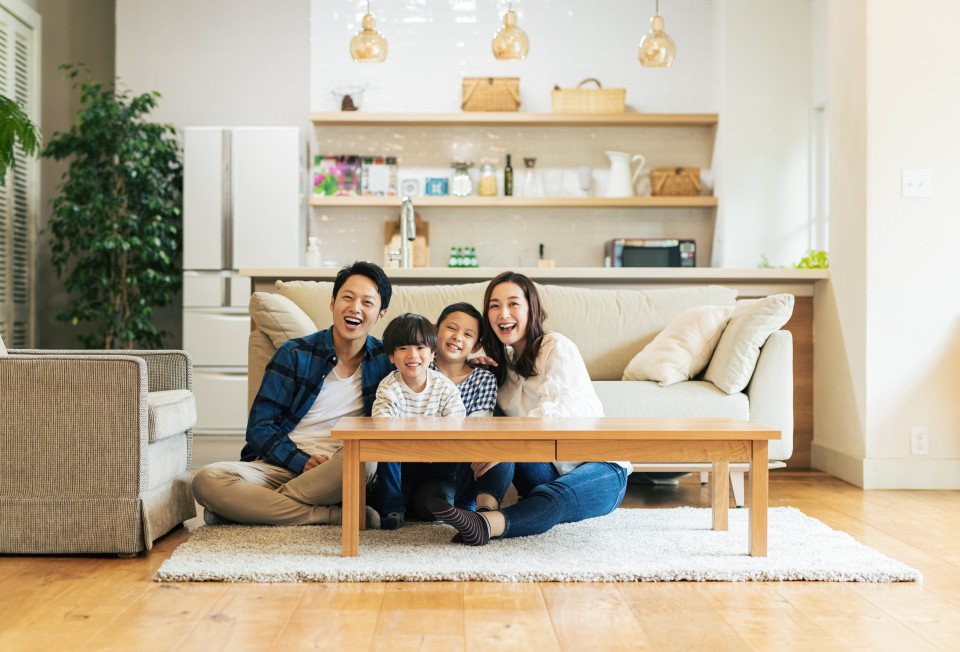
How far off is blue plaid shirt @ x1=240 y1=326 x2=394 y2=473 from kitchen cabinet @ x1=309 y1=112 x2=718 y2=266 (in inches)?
139

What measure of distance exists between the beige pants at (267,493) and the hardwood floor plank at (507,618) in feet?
2.16

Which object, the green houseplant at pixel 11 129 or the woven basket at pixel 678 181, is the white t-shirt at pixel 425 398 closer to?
the green houseplant at pixel 11 129

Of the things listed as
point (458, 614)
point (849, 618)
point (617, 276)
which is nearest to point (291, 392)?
point (458, 614)

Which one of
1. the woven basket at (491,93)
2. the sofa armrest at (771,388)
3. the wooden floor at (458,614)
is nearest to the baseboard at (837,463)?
the sofa armrest at (771,388)

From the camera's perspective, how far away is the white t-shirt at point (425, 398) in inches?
97.4

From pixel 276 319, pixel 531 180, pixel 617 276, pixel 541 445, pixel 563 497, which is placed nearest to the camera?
pixel 541 445

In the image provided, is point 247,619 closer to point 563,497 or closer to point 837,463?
point 563,497

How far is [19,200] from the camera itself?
18.3 feet

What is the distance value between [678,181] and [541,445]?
167 inches

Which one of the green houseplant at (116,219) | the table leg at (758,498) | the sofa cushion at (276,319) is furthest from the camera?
the green houseplant at (116,219)

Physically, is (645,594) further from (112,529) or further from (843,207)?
(843,207)

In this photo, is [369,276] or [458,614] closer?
[458,614]

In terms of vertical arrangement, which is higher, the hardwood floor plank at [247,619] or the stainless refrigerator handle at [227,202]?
the stainless refrigerator handle at [227,202]

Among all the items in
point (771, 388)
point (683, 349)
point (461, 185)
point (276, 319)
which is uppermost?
point (461, 185)
